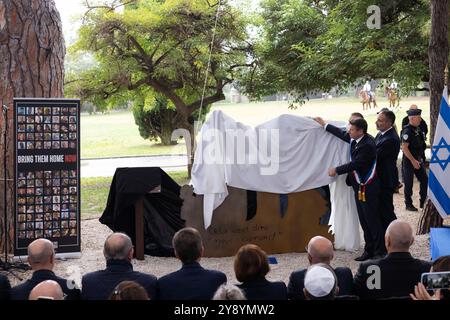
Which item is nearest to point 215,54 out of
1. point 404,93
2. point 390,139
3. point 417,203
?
point 404,93

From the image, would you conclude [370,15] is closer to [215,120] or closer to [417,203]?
[417,203]

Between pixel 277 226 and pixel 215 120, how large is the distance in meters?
1.52

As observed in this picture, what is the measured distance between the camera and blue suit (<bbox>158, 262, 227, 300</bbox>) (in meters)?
4.29

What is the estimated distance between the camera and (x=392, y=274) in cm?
460

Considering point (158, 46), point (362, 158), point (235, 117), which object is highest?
point (158, 46)

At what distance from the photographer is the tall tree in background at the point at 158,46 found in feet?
50.7

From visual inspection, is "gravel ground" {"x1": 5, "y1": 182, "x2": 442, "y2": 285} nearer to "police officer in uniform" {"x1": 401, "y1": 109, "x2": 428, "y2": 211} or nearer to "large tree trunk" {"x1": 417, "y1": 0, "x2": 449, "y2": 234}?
"large tree trunk" {"x1": 417, "y1": 0, "x2": 449, "y2": 234}

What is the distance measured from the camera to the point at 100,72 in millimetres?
16172

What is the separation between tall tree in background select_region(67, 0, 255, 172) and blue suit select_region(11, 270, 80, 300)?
11026 mm

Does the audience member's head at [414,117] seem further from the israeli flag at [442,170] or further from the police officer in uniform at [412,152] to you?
the israeli flag at [442,170]

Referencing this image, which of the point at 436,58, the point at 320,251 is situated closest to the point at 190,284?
the point at 320,251

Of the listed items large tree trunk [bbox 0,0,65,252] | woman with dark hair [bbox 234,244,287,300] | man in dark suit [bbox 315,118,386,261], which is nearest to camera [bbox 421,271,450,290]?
woman with dark hair [bbox 234,244,287,300]

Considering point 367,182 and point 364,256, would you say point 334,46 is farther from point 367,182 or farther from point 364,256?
point 364,256

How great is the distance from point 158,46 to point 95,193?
3.68 metres
